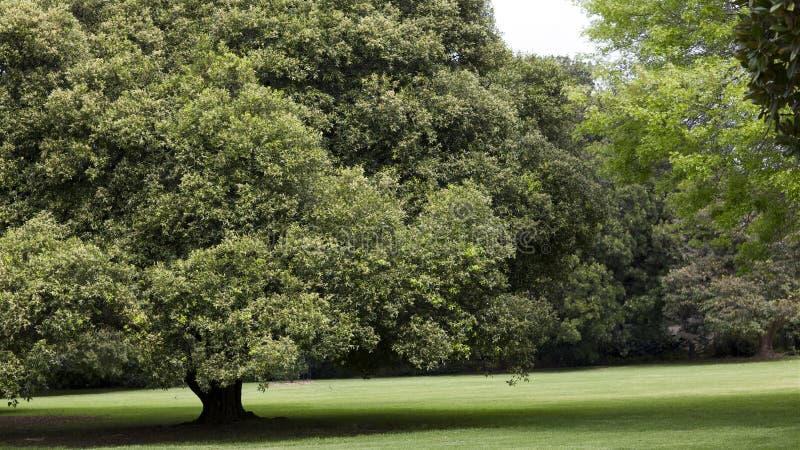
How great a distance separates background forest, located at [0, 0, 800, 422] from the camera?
20422 mm

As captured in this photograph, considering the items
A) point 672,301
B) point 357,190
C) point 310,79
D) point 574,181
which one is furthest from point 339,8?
point 672,301

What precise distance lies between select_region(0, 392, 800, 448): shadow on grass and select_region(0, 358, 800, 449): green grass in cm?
4

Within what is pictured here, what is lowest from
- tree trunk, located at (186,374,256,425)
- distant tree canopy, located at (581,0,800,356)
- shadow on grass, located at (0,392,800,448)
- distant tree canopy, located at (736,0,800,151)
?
shadow on grass, located at (0,392,800,448)

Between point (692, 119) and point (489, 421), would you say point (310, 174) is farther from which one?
point (692, 119)

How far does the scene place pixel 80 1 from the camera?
26125 millimetres

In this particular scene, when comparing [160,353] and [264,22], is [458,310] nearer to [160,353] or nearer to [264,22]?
[160,353]

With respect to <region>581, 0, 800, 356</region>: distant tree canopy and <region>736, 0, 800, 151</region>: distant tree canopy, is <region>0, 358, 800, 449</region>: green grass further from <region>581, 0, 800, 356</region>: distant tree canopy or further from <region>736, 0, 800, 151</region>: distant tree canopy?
<region>736, 0, 800, 151</region>: distant tree canopy

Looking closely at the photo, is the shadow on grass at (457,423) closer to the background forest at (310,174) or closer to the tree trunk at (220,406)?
the tree trunk at (220,406)

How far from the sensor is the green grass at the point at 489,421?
19.7 meters

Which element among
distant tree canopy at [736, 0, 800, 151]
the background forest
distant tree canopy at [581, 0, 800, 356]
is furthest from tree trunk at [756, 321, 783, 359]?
distant tree canopy at [736, 0, 800, 151]

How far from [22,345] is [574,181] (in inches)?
645

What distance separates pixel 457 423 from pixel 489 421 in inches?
39.0

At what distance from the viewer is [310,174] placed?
73.9 ft

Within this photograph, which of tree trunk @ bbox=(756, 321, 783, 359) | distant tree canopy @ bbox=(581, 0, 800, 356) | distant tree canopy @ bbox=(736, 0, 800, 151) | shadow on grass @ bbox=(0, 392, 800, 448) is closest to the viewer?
distant tree canopy @ bbox=(736, 0, 800, 151)
